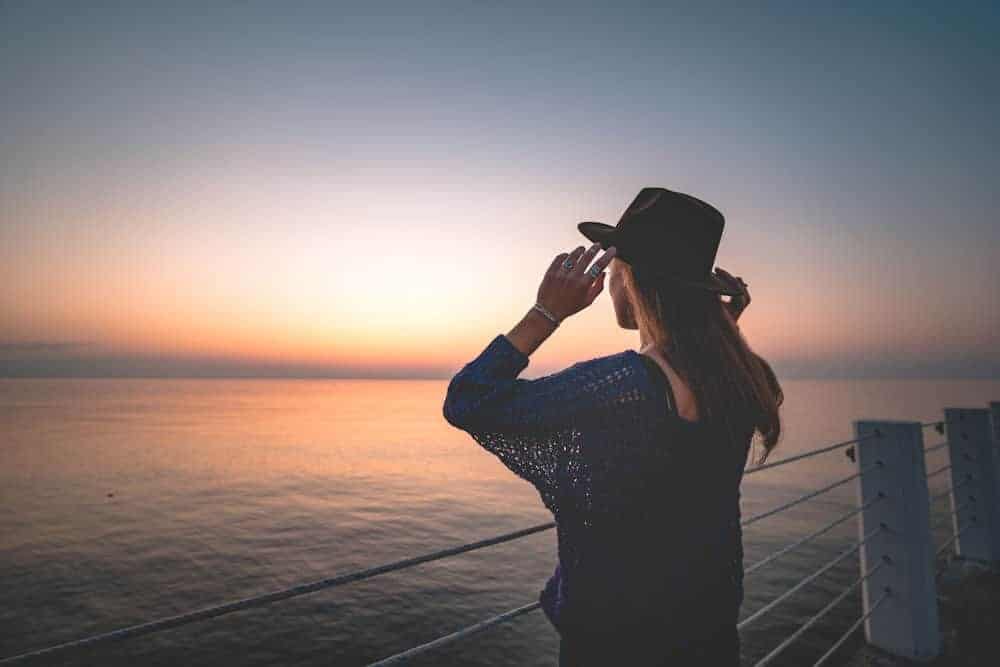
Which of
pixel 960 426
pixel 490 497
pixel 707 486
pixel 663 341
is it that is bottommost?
pixel 490 497

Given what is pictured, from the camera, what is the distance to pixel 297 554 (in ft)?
74.8

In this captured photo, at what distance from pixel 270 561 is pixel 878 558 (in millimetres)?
23593

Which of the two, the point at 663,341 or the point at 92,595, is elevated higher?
the point at 663,341

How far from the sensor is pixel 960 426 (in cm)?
441

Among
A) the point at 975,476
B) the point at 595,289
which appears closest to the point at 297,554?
the point at 975,476

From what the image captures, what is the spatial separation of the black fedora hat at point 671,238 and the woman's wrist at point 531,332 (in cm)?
24

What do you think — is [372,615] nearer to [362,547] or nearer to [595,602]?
[362,547]

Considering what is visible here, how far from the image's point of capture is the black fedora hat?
1218 mm

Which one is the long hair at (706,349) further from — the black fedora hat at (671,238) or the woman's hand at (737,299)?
the woman's hand at (737,299)

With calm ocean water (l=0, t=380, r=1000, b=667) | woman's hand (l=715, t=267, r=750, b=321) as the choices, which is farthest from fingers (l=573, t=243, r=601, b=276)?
calm ocean water (l=0, t=380, r=1000, b=667)

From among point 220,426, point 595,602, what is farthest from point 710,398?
point 220,426

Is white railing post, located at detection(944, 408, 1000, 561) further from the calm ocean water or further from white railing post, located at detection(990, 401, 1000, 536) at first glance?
the calm ocean water

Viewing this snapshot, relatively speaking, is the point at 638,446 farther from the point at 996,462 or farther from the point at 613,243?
the point at 996,462

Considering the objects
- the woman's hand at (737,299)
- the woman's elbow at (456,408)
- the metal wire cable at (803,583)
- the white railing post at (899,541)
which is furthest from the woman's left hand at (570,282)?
the white railing post at (899,541)
